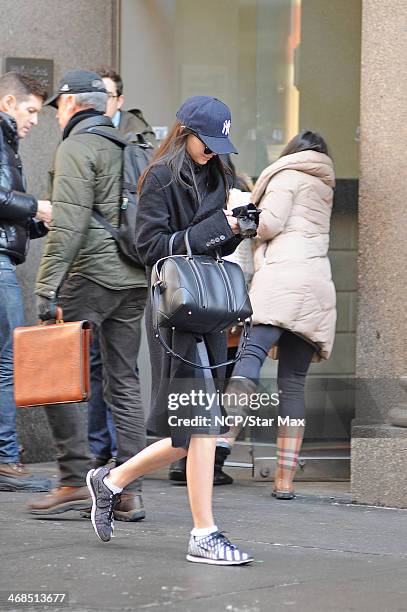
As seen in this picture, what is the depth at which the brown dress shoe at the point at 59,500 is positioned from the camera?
665 centimetres

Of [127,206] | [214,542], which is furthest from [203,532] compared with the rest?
[127,206]

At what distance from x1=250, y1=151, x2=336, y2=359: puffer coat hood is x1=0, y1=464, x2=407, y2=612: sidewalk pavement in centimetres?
98

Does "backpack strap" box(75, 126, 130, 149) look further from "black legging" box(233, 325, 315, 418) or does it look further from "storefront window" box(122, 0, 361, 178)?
"storefront window" box(122, 0, 361, 178)

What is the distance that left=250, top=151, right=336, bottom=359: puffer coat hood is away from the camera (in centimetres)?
747

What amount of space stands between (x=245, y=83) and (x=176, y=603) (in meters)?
5.24

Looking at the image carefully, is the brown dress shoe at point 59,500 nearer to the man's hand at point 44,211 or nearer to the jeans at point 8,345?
the jeans at point 8,345

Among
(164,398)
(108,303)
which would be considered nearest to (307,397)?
(108,303)

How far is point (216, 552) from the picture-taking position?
5465 millimetres

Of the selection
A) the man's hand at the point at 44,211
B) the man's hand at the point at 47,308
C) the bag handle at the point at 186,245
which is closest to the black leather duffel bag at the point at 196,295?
the bag handle at the point at 186,245

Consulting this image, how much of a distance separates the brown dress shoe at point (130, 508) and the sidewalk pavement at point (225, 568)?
6 cm

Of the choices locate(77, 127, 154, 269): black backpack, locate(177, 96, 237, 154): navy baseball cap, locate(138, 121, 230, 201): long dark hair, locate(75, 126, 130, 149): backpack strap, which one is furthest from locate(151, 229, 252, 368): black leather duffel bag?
locate(75, 126, 130, 149): backpack strap

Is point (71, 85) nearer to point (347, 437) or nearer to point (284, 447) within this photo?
point (284, 447)

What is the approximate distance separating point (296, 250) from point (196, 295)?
7.39 ft

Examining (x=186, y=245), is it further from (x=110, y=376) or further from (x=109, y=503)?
(x=110, y=376)
